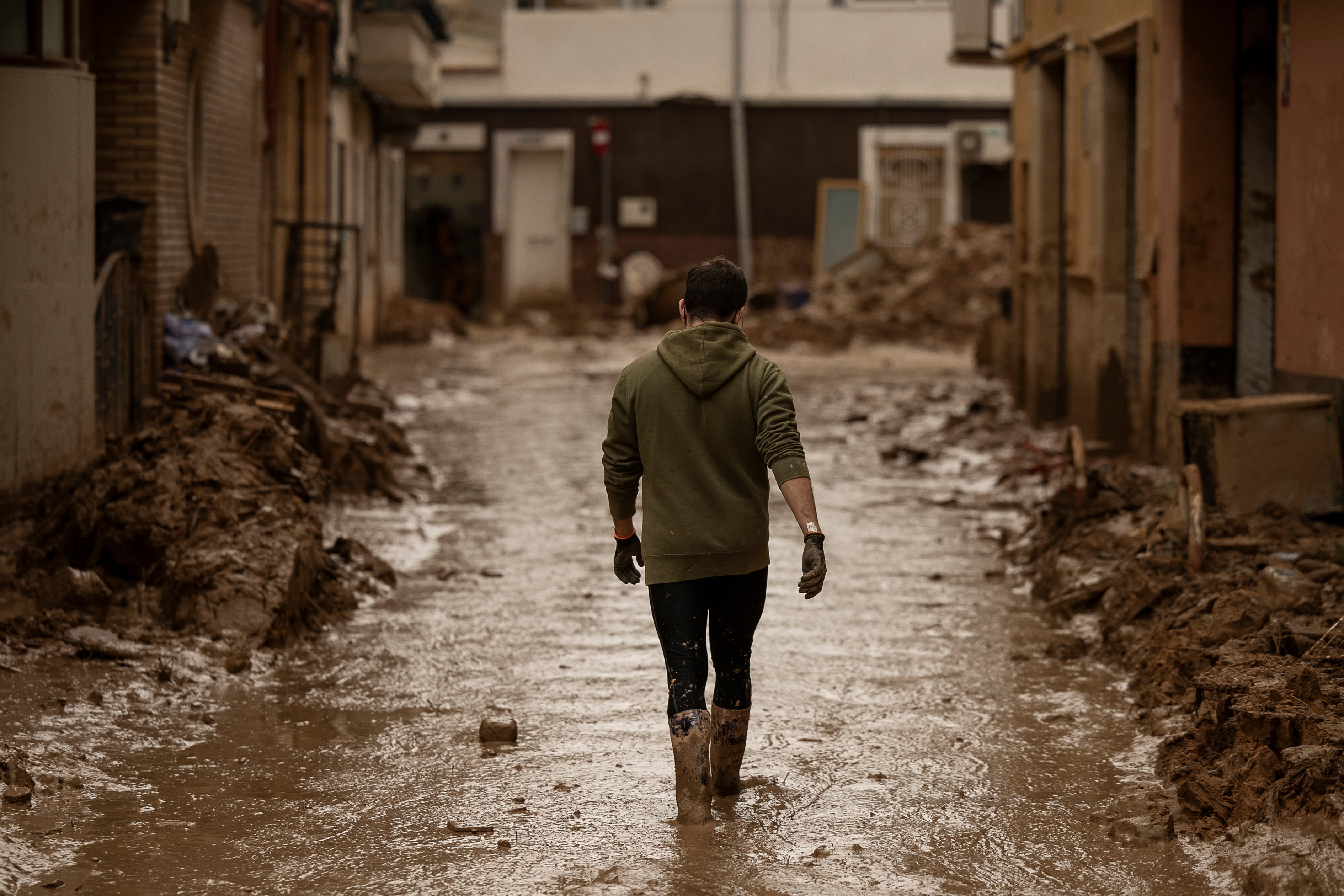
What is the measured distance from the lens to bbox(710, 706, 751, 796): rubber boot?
5.00 meters

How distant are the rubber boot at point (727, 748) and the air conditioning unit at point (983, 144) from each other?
2485cm

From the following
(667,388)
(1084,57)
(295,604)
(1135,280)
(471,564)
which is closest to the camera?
(667,388)

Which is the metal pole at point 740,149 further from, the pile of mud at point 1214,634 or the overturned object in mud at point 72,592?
the overturned object in mud at point 72,592

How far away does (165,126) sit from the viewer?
10477 millimetres

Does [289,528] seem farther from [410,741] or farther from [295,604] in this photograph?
[410,741]

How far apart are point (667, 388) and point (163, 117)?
22.1ft

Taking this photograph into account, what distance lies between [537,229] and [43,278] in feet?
73.4

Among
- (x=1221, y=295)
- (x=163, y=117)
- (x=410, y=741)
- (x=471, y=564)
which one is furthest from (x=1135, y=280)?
(x=410, y=741)

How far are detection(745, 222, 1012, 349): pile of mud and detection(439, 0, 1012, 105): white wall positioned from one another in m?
3.34

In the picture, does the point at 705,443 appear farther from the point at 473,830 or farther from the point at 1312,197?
the point at 1312,197

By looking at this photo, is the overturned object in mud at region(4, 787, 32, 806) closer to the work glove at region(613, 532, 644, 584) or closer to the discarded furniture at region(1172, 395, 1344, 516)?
the work glove at region(613, 532, 644, 584)

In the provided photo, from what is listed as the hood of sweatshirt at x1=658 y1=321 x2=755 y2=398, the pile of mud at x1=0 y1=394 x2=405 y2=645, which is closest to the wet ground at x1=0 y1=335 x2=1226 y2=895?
the pile of mud at x1=0 y1=394 x2=405 y2=645

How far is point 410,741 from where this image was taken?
570 centimetres

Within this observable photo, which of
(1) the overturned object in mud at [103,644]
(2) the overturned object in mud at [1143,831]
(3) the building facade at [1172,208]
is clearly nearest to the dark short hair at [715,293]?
(2) the overturned object in mud at [1143,831]
